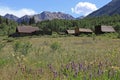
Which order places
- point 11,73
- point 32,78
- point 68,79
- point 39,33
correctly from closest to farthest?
point 68,79, point 32,78, point 11,73, point 39,33

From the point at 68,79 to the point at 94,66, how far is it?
126 cm

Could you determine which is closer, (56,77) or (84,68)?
(56,77)

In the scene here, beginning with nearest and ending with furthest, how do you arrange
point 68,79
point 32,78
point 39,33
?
point 68,79
point 32,78
point 39,33

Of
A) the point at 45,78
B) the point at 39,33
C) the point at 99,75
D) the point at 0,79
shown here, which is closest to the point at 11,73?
the point at 0,79

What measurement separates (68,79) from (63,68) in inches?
48.3

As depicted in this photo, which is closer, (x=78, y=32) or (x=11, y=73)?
(x=11, y=73)

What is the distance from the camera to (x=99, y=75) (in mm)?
5527

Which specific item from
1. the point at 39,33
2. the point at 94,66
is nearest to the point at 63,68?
the point at 94,66

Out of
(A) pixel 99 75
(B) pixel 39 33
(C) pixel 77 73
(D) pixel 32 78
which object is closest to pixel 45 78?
(D) pixel 32 78

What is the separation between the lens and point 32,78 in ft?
19.0

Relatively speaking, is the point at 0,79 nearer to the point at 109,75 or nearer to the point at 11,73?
the point at 11,73

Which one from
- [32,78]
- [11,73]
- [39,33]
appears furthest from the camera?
[39,33]

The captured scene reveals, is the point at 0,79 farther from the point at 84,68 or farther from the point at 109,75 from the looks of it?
the point at 109,75

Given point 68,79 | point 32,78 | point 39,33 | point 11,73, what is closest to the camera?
point 68,79
